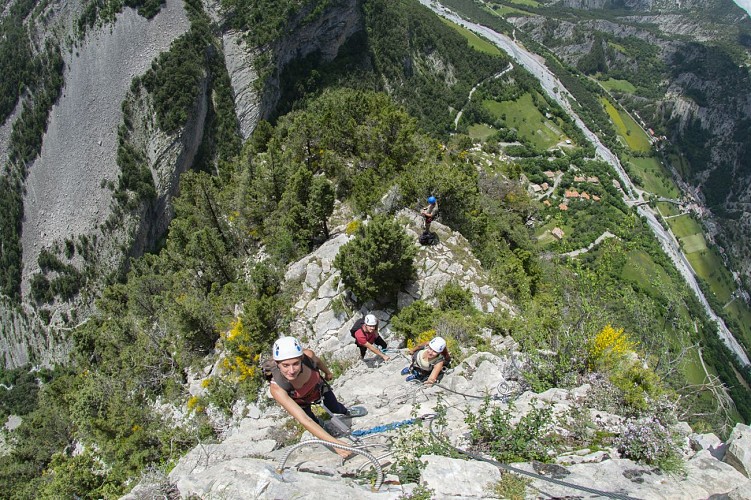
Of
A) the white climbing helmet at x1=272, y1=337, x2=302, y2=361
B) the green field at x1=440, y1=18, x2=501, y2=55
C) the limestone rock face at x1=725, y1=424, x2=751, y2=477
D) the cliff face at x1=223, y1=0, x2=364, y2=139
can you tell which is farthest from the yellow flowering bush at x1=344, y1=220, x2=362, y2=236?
the green field at x1=440, y1=18, x2=501, y2=55

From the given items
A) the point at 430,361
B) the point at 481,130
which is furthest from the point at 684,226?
the point at 430,361

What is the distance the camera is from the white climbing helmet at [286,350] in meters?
7.77

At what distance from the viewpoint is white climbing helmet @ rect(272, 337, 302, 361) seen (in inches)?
306

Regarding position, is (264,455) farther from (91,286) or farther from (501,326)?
(91,286)

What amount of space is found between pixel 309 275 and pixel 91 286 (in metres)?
77.1

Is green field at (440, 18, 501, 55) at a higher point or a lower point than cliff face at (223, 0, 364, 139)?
lower

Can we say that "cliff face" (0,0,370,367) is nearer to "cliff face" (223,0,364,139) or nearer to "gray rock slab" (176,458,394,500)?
"cliff face" (223,0,364,139)

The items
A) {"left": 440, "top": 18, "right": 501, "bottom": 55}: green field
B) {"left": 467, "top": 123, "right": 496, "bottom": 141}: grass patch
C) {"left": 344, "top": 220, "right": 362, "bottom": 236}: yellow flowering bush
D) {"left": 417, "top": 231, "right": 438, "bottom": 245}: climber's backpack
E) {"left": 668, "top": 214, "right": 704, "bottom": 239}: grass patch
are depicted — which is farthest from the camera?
{"left": 440, "top": 18, "right": 501, "bottom": 55}: green field

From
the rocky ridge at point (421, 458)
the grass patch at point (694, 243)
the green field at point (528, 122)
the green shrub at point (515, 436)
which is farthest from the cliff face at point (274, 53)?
the grass patch at point (694, 243)

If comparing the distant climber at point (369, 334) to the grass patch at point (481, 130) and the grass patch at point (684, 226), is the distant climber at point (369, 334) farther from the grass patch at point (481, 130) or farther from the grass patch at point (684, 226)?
the grass patch at point (684, 226)

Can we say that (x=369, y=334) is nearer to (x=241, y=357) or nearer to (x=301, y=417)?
(x=241, y=357)

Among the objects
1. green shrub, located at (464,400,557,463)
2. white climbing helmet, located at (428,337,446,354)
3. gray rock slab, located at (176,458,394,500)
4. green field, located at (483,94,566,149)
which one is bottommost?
green field, located at (483,94,566,149)

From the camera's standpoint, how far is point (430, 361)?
12.7 meters

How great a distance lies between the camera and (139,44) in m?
83.6
